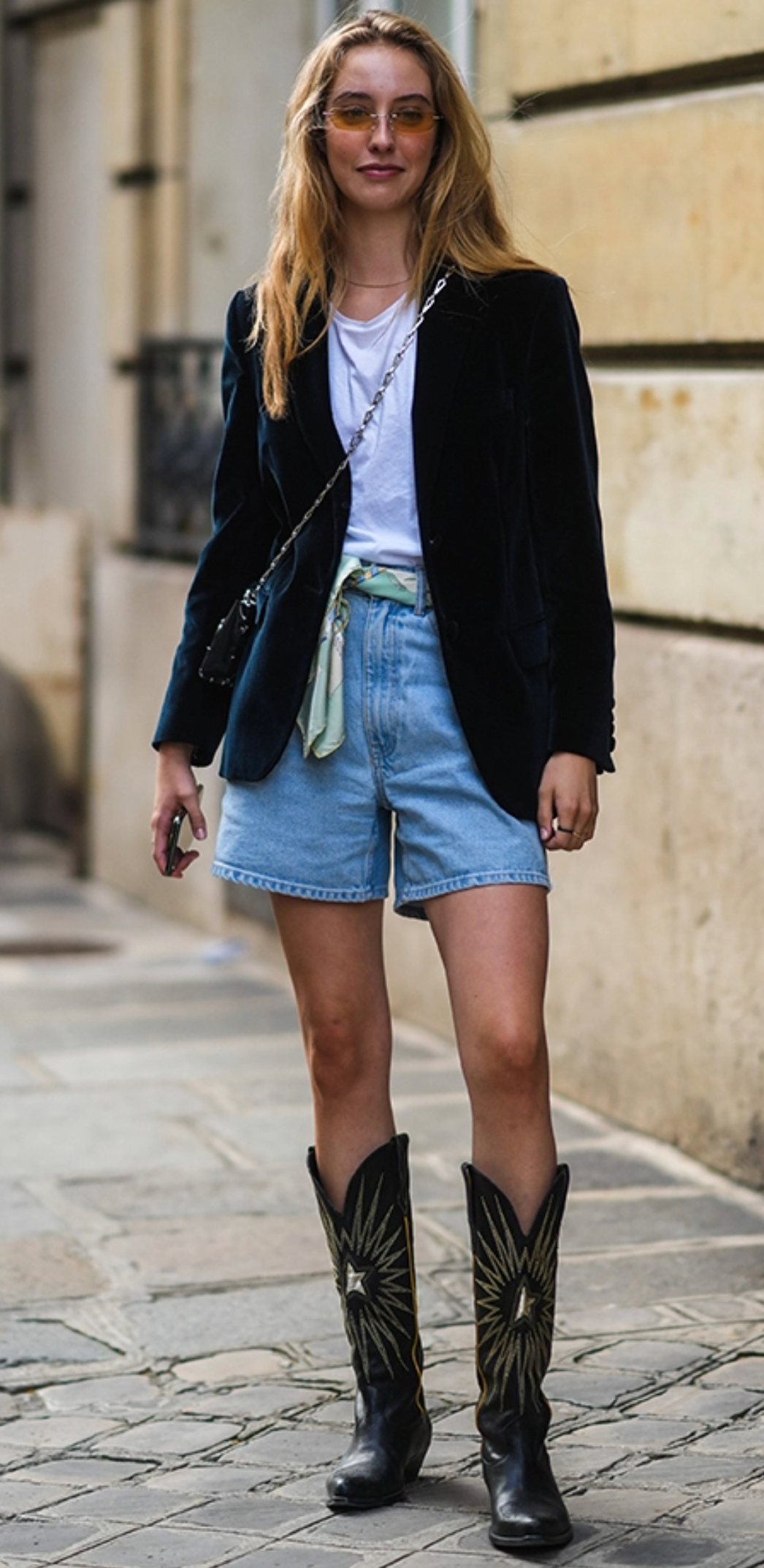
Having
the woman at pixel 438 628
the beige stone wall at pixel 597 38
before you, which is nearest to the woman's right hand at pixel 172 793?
the woman at pixel 438 628

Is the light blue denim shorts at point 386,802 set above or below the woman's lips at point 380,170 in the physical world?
below

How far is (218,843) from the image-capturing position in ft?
11.8

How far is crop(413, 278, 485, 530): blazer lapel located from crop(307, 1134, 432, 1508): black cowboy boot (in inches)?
36.7

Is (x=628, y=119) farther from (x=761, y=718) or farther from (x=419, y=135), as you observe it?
(x=419, y=135)

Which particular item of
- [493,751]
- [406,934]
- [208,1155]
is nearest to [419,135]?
[493,751]

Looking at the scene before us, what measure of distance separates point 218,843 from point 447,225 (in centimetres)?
90

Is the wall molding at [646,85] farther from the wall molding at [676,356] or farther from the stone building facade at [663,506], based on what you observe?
the wall molding at [676,356]

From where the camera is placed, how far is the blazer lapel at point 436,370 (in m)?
3.37

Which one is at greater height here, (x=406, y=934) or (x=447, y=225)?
(x=447, y=225)

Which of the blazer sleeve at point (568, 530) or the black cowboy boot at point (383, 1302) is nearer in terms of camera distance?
the blazer sleeve at point (568, 530)

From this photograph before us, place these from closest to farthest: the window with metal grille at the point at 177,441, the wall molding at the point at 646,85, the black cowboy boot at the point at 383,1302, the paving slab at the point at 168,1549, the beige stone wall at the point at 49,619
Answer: the paving slab at the point at 168,1549 < the black cowboy boot at the point at 383,1302 < the wall molding at the point at 646,85 < the window with metal grille at the point at 177,441 < the beige stone wall at the point at 49,619

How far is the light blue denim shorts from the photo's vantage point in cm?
339

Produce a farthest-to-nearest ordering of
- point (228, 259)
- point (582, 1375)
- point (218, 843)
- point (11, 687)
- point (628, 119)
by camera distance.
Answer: point (11, 687), point (228, 259), point (628, 119), point (582, 1375), point (218, 843)

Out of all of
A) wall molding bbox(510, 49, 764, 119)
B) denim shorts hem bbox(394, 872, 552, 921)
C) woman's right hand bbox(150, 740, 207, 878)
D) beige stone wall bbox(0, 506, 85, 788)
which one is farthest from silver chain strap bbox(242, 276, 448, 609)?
beige stone wall bbox(0, 506, 85, 788)
